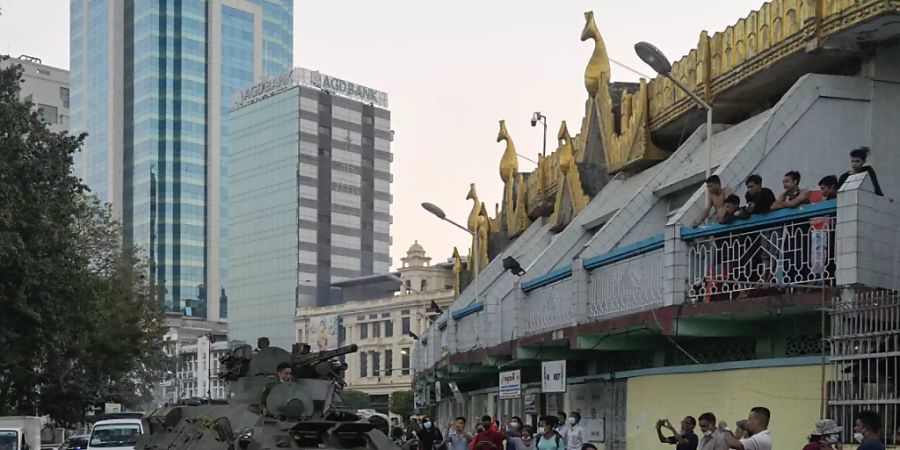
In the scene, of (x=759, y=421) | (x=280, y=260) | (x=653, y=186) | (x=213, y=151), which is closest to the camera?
(x=759, y=421)

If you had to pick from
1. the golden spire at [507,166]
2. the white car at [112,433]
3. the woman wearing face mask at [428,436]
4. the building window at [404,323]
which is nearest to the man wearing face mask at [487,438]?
the woman wearing face mask at [428,436]

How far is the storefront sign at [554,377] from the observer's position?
65.9 feet

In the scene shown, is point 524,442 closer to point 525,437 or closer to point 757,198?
point 525,437

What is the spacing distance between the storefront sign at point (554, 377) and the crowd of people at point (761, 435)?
175 inches

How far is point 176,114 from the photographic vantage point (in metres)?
139

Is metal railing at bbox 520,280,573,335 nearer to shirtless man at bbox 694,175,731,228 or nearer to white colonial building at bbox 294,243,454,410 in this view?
shirtless man at bbox 694,175,731,228

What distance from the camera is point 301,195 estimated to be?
12331cm

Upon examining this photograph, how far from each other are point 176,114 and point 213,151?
18.9 ft

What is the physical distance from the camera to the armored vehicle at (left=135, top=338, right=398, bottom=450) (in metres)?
15.8

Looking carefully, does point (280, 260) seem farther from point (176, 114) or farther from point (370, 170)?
point (176, 114)

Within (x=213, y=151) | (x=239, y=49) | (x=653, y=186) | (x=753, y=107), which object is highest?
(x=239, y=49)

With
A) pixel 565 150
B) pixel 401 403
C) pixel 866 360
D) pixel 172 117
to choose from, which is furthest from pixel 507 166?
pixel 172 117

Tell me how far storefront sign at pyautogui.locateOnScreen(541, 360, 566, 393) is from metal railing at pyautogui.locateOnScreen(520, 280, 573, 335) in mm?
1583

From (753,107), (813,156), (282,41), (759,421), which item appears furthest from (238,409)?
(282,41)
